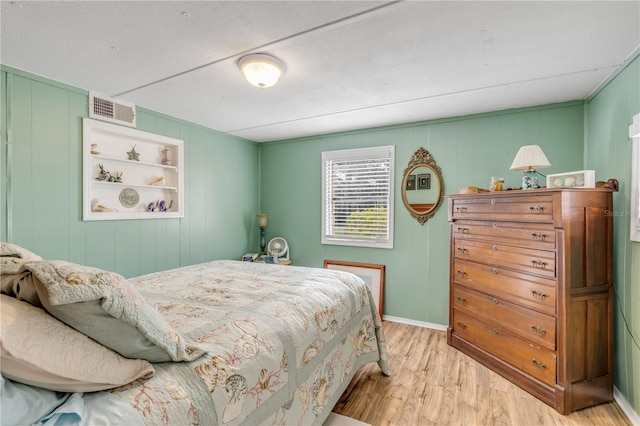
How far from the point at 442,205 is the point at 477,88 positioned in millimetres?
1347

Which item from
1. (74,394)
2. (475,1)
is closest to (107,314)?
(74,394)

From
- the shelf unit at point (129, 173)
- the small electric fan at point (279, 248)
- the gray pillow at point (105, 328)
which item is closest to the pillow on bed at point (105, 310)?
the gray pillow at point (105, 328)

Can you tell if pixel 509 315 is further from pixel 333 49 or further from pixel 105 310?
pixel 105 310

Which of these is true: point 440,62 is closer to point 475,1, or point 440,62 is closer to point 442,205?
point 475,1

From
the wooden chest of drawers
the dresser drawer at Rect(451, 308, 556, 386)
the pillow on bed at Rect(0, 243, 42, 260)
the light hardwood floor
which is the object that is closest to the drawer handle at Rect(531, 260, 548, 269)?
the wooden chest of drawers

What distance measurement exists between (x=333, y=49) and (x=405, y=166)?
2057 mm

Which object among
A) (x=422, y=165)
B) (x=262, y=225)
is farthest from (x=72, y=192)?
(x=422, y=165)

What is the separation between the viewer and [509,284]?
8.23 ft

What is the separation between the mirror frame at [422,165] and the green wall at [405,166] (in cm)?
6

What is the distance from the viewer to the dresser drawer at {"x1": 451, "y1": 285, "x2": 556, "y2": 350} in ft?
7.29

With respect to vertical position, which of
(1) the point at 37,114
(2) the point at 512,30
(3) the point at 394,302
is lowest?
(3) the point at 394,302

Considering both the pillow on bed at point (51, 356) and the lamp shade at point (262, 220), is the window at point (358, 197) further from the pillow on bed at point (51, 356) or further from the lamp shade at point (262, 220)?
the pillow on bed at point (51, 356)

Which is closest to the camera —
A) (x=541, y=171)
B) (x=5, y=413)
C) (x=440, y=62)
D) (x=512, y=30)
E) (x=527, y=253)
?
(x=5, y=413)

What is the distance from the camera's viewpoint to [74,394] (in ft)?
2.87
